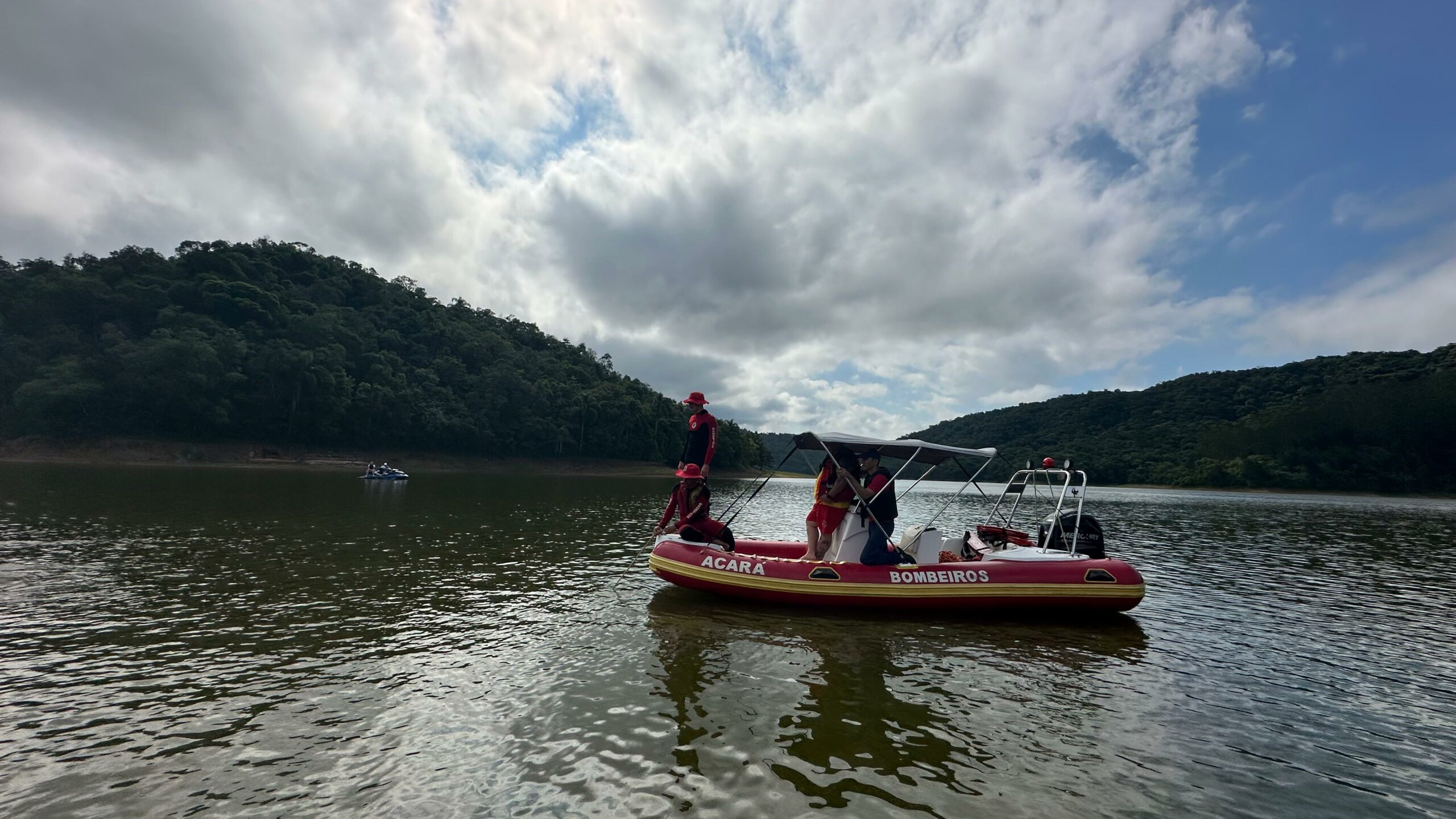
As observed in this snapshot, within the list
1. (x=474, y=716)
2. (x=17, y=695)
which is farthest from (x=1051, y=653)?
(x=17, y=695)

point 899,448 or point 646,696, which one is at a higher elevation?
point 899,448

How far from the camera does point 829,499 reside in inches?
473

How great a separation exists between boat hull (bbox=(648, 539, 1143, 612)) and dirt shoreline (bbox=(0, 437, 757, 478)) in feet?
194

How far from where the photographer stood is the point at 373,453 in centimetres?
6981

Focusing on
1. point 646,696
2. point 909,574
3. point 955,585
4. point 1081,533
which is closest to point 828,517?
point 909,574

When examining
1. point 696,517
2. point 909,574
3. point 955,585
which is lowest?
point 955,585

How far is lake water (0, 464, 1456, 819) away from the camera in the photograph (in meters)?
4.99

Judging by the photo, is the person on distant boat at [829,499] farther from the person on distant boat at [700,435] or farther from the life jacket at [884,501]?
the person on distant boat at [700,435]

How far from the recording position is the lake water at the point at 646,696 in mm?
4992

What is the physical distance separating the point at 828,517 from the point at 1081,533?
6.08m

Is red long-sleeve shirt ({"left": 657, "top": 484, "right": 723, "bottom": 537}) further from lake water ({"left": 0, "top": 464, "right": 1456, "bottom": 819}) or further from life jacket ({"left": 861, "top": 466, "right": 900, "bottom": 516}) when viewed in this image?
life jacket ({"left": 861, "top": 466, "right": 900, "bottom": 516})

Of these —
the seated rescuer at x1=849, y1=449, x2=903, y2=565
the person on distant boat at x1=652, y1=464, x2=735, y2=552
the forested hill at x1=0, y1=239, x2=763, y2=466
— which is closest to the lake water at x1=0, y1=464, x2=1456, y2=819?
the seated rescuer at x1=849, y1=449, x2=903, y2=565

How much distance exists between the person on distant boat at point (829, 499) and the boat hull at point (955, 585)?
0.88 m

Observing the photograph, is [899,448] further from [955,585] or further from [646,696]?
[646,696]
